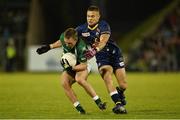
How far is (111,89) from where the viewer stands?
45.9ft

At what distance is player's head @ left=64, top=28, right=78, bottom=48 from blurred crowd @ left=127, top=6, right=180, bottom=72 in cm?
2386

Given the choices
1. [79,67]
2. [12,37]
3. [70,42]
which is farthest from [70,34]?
[12,37]

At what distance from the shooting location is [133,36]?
4172cm

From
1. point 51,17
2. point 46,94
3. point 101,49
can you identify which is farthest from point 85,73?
point 51,17

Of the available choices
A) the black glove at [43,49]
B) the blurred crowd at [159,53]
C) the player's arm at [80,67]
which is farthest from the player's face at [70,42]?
the blurred crowd at [159,53]

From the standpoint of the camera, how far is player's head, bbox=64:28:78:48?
13094 millimetres

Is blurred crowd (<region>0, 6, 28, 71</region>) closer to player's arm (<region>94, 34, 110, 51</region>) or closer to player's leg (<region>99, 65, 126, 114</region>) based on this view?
player's leg (<region>99, 65, 126, 114</region>)

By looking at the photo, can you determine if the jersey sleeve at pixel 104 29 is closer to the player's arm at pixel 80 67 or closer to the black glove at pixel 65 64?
the player's arm at pixel 80 67

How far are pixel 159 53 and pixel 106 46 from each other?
899 inches

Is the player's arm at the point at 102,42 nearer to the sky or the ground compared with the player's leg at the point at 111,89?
nearer to the sky

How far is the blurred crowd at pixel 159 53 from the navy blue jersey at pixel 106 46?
22.5m

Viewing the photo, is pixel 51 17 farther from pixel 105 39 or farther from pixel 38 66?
pixel 105 39

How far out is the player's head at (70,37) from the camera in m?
13.1

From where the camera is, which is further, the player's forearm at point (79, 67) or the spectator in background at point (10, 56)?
the spectator in background at point (10, 56)
